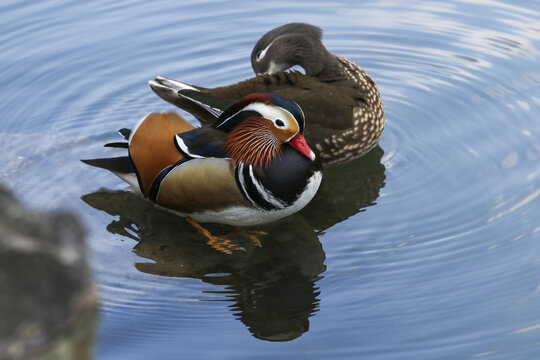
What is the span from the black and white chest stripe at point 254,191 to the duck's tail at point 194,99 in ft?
2.25

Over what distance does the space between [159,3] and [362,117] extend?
3142 mm

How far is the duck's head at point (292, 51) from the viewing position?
4.59 meters

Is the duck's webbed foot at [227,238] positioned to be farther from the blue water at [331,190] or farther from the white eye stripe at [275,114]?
the white eye stripe at [275,114]

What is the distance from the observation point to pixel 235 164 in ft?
12.0

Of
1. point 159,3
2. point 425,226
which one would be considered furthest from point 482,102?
point 159,3

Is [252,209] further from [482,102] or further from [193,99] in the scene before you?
[482,102]

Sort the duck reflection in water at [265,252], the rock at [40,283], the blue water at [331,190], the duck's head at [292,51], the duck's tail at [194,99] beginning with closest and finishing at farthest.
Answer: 1. the rock at [40,283]
2. the blue water at [331,190]
3. the duck reflection in water at [265,252]
4. the duck's tail at [194,99]
5. the duck's head at [292,51]

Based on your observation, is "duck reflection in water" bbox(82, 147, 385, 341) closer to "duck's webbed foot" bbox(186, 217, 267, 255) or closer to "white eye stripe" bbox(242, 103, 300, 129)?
"duck's webbed foot" bbox(186, 217, 267, 255)

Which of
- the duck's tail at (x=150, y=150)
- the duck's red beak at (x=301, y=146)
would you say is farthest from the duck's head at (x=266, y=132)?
the duck's tail at (x=150, y=150)

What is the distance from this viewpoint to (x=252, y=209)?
3.64m

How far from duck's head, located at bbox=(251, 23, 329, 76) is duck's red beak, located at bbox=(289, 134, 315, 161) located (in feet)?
3.32

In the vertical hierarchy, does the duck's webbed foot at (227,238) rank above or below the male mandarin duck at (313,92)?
below

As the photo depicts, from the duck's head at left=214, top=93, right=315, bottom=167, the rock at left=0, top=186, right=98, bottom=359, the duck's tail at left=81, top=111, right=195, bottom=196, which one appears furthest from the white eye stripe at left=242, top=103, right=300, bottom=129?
the rock at left=0, top=186, right=98, bottom=359

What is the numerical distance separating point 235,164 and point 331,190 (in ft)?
3.01
